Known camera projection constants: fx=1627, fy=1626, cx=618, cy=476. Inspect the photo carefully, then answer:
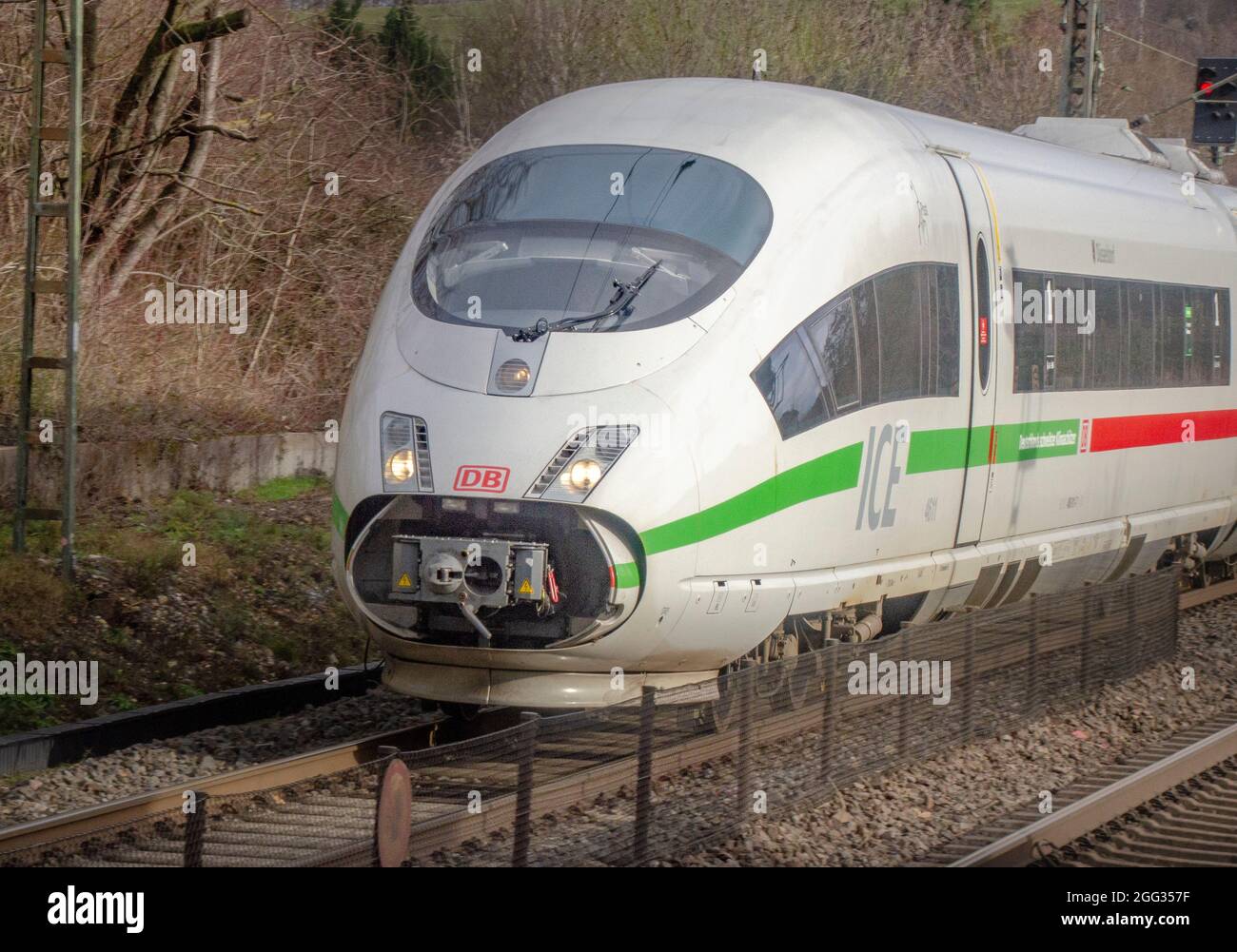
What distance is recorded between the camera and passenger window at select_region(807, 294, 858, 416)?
26.4 feet

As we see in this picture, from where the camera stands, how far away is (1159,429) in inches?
482

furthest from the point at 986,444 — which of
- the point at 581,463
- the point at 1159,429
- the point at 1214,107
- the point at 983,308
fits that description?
the point at 1214,107

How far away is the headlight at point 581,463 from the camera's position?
7094 millimetres

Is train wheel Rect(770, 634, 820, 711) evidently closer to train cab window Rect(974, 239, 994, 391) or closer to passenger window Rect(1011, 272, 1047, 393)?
A: train cab window Rect(974, 239, 994, 391)

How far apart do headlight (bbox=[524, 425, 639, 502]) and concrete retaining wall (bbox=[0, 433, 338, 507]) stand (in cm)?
624

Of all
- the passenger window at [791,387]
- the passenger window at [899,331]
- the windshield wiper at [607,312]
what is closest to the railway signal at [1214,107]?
the passenger window at [899,331]

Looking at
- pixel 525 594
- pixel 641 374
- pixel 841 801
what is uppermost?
pixel 641 374

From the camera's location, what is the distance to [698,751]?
7.30 meters

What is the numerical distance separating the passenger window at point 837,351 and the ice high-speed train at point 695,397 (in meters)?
0.02

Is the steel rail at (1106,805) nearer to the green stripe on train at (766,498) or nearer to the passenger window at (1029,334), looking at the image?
the green stripe on train at (766,498)

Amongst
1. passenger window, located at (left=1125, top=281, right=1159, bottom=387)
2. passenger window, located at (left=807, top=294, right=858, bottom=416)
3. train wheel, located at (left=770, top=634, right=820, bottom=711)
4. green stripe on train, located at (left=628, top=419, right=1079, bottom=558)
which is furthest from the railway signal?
train wheel, located at (left=770, top=634, right=820, bottom=711)
